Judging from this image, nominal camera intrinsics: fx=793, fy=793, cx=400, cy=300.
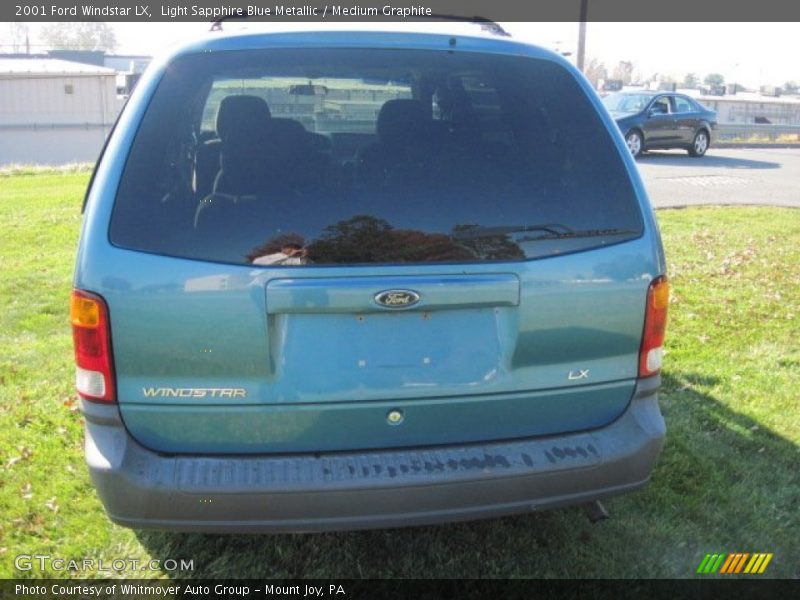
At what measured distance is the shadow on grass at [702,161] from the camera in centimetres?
1963

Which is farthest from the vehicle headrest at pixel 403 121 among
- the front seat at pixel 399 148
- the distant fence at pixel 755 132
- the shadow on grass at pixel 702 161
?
the distant fence at pixel 755 132

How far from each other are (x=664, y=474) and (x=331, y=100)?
245 cm

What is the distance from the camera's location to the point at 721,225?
10523mm

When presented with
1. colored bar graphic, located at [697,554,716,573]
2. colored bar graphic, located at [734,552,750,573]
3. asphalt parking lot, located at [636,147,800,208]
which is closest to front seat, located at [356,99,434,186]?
colored bar graphic, located at [697,554,716,573]

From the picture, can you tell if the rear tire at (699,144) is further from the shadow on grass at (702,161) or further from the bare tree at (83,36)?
the bare tree at (83,36)

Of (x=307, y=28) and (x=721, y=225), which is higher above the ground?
(x=307, y=28)

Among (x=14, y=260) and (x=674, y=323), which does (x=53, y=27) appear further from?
(x=674, y=323)

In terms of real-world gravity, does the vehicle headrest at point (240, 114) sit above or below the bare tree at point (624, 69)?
below

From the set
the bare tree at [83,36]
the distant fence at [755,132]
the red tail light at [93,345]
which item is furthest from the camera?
the bare tree at [83,36]

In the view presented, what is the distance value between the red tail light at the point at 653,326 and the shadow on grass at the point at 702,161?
1738cm

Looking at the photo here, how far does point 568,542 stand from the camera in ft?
11.3

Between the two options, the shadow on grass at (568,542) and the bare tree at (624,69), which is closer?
the shadow on grass at (568,542)

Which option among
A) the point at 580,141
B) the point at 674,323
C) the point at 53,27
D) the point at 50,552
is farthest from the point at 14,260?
the point at 53,27

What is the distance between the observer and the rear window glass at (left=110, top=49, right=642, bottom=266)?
2576 millimetres
